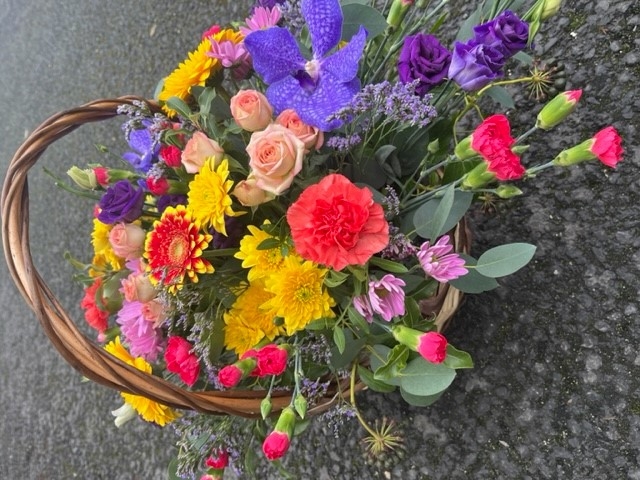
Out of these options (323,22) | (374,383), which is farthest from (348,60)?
(374,383)

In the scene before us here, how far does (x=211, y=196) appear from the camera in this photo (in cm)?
58

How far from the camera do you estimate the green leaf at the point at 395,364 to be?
1.93ft

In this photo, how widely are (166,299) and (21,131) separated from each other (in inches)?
57.6

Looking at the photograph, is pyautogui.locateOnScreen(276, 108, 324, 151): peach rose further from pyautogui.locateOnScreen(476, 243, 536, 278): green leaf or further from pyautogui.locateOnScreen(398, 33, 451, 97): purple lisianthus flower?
pyautogui.locateOnScreen(476, 243, 536, 278): green leaf

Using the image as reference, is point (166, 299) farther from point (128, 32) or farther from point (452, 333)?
point (128, 32)

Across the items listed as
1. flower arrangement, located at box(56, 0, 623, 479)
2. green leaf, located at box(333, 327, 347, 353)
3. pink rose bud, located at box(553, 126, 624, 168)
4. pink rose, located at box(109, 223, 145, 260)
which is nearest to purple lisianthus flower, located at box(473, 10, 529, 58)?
flower arrangement, located at box(56, 0, 623, 479)

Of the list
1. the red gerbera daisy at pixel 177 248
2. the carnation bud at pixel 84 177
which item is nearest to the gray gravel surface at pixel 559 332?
the red gerbera daisy at pixel 177 248

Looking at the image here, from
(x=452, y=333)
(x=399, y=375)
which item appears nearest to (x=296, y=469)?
(x=452, y=333)

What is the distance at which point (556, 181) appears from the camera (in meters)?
0.81

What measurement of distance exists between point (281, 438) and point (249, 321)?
167 mm

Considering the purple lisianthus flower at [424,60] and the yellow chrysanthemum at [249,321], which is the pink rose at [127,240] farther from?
the purple lisianthus flower at [424,60]

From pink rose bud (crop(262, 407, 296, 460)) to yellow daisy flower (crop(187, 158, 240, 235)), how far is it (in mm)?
209

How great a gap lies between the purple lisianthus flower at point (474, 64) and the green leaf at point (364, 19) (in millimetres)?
135

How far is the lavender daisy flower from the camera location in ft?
2.29
